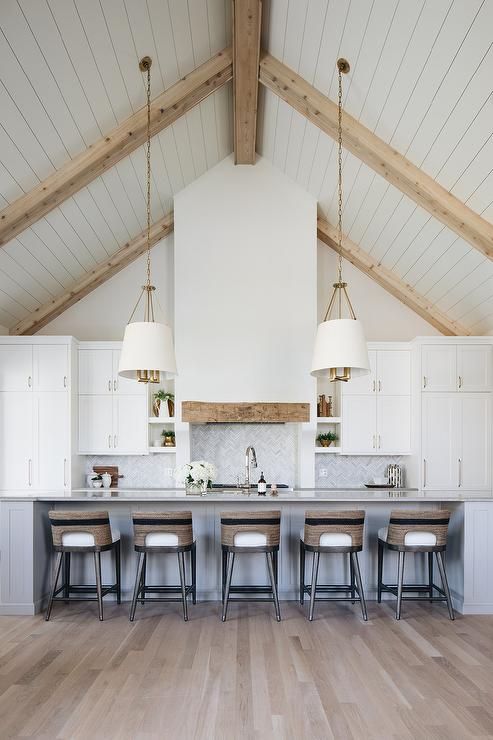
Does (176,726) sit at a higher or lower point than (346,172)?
lower

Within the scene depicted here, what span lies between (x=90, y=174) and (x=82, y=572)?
3.40 meters

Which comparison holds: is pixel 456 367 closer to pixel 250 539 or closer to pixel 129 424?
pixel 250 539

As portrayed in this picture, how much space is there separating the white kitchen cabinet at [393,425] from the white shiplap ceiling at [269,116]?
119 cm

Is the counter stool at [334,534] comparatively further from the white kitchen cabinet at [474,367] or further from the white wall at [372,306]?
the white wall at [372,306]

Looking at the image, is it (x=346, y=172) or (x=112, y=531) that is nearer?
(x=112, y=531)

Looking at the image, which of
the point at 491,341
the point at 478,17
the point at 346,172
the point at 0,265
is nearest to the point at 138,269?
the point at 0,265

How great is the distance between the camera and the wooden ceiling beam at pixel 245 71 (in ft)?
13.6

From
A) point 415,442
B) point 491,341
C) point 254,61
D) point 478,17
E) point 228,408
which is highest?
point 254,61

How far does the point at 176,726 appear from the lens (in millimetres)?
2852

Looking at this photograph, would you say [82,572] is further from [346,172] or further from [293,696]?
[346,172]

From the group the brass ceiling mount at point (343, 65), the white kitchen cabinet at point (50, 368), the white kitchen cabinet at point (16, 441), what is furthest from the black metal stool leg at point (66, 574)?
the brass ceiling mount at point (343, 65)

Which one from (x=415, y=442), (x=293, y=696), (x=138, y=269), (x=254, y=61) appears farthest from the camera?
(x=138, y=269)

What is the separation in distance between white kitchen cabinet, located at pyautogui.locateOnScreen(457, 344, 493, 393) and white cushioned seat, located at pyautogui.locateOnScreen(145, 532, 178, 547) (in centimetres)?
364

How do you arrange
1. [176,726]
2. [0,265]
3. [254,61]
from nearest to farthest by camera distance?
[176,726]
[254,61]
[0,265]
